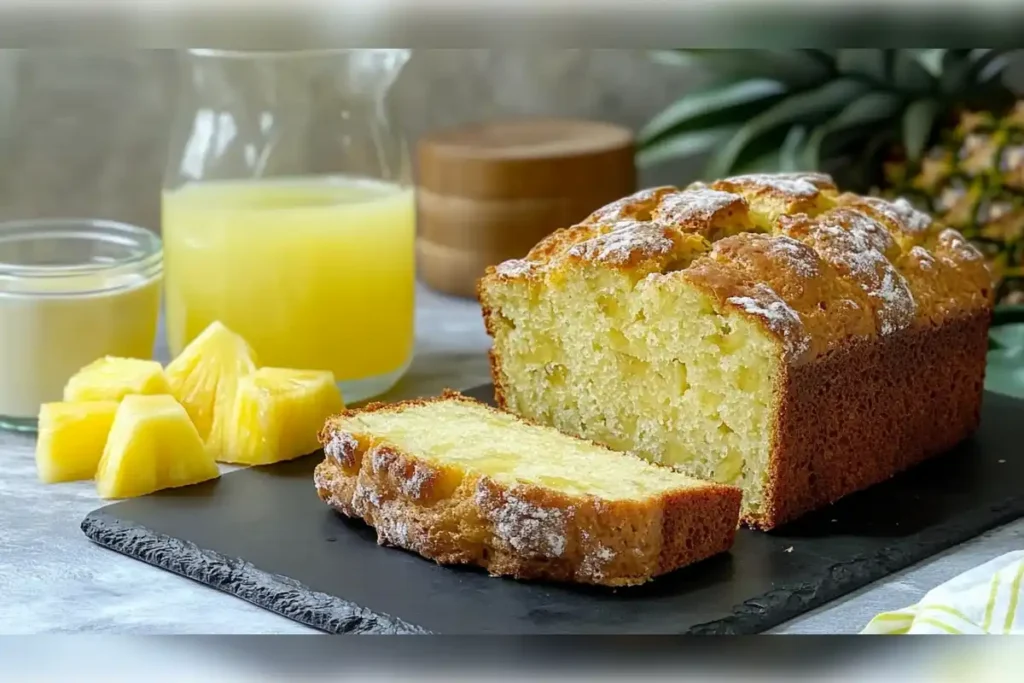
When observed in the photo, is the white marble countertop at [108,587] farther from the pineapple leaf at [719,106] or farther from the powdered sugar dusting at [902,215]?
the pineapple leaf at [719,106]

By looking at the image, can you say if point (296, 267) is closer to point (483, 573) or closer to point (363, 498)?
point (363, 498)

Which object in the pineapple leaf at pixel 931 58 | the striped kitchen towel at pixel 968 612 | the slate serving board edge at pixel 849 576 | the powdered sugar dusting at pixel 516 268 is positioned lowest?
the slate serving board edge at pixel 849 576

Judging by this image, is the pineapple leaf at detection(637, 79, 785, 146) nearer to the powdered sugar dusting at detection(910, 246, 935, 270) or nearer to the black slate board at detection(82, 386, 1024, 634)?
the powdered sugar dusting at detection(910, 246, 935, 270)

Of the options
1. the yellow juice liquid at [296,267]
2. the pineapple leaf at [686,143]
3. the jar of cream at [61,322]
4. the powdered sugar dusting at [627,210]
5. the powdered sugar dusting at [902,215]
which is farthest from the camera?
the pineapple leaf at [686,143]

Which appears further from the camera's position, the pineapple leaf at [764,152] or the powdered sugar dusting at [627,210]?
the pineapple leaf at [764,152]

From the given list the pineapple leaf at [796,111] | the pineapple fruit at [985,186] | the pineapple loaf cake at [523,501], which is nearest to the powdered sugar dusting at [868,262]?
the pineapple loaf cake at [523,501]

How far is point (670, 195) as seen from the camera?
2855mm

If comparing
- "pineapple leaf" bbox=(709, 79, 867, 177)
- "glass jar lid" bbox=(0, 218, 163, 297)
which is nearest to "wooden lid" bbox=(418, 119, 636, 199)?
"pineapple leaf" bbox=(709, 79, 867, 177)

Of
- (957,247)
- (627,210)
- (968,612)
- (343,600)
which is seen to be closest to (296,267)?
(627,210)

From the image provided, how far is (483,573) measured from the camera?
7.40 ft

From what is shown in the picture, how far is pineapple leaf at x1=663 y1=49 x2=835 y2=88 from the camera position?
13.7 ft

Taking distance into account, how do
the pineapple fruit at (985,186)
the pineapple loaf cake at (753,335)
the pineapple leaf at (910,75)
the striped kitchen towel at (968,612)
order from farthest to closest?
the pineapple leaf at (910,75)
the pineapple fruit at (985,186)
the pineapple loaf cake at (753,335)
the striped kitchen towel at (968,612)

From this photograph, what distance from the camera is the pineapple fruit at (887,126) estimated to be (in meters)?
3.96

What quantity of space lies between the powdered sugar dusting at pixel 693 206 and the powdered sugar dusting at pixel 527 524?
755mm
